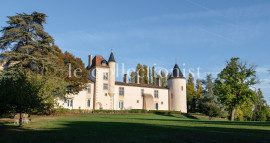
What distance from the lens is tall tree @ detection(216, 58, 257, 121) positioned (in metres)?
38.1

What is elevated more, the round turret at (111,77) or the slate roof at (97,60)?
the slate roof at (97,60)

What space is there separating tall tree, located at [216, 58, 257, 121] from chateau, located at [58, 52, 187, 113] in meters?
13.9

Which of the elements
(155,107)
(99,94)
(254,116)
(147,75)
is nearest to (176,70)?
(155,107)

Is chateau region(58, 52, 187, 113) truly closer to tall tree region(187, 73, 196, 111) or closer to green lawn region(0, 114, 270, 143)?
tall tree region(187, 73, 196, 111)

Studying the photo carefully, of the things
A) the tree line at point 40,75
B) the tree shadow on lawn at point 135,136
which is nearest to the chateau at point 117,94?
the tree line at point 40,75

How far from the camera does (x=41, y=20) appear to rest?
3177 centimetres

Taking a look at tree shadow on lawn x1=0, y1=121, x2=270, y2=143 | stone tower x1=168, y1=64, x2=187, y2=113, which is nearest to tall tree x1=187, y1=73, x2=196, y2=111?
stone tower x1=168, y1=64, x2=187, y2=113

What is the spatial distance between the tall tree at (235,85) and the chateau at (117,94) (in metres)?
13.9

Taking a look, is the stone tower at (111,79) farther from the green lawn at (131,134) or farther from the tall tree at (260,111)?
the tall tree at (260,111)

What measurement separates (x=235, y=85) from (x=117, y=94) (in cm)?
2340

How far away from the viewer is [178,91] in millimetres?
53281

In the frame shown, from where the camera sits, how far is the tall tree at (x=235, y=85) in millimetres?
38062

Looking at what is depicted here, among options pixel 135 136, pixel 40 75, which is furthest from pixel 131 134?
pixel 40 75

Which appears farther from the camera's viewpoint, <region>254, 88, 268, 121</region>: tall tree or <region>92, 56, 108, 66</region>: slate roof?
<region>254, 88, 268, 121</region>: tall tree
